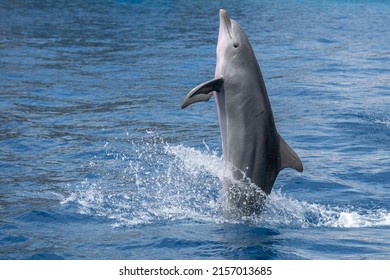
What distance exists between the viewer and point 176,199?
31.8 feet

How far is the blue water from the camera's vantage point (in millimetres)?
8375

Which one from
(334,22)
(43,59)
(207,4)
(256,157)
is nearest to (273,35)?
(334,22)

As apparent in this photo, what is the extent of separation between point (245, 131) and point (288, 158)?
0.54 m

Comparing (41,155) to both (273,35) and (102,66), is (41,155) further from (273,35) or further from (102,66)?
(273,35)

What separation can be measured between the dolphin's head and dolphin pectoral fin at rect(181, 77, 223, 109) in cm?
16

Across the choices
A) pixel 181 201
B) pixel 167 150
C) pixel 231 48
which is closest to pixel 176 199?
pixel 181 201

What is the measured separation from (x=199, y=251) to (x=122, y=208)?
5.44ft

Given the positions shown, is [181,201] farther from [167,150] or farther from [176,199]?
[167,150]

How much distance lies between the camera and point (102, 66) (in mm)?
20531

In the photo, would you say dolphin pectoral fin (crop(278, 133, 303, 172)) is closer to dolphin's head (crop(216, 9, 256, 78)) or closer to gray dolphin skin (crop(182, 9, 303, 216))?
gray dolphin skin (crop(182, 9, 303, 216))

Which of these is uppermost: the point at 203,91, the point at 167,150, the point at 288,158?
the point at 203,91

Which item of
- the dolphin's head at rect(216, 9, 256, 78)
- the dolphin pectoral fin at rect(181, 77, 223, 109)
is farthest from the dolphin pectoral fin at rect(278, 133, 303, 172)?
the dolphin's head at rect(216, 9, 256, 78)

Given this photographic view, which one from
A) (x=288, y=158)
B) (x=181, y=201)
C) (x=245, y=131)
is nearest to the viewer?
(x=288, y=158)

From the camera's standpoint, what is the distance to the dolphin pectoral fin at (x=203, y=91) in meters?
8.08
